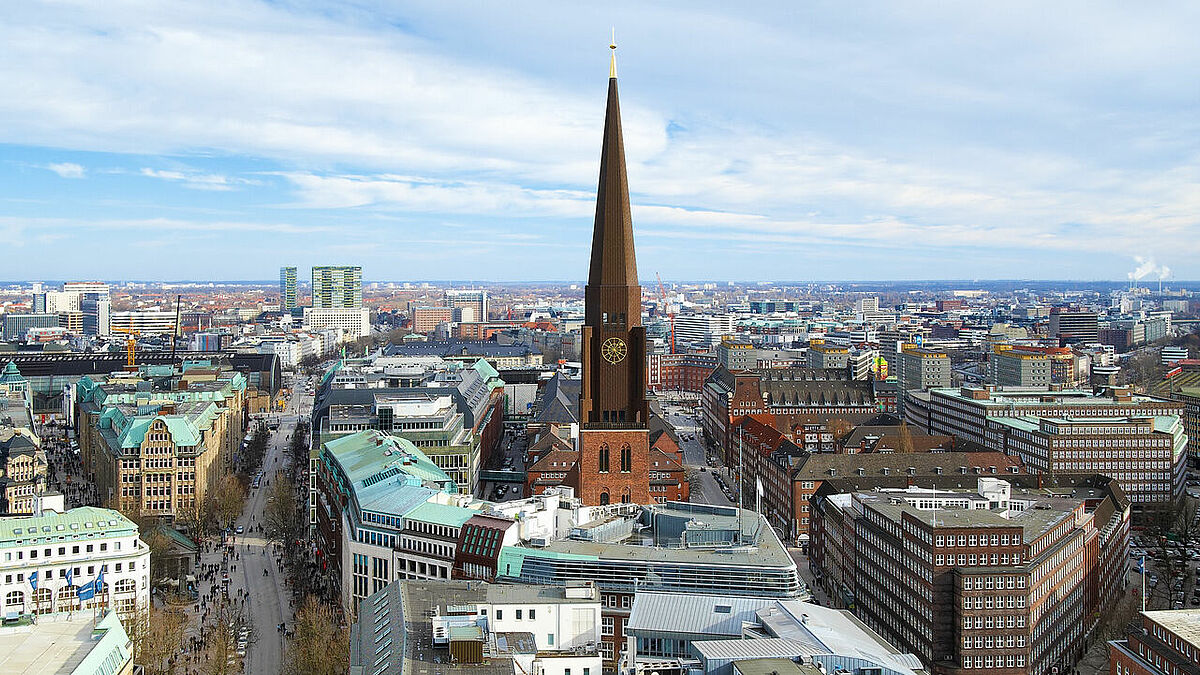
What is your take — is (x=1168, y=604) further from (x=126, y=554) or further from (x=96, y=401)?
(x=96, y=401)

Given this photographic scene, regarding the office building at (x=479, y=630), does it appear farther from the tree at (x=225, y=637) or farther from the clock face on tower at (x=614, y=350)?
the clock face on tower at (x=614, y=350)

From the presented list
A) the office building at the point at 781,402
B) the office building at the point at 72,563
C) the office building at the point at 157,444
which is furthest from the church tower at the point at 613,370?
the office building at the point at 781,402

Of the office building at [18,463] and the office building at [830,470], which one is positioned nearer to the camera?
the office building at [18,463]

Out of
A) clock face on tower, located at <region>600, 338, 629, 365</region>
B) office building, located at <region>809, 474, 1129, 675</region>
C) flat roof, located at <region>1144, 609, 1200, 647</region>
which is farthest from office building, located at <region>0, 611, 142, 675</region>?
flat roof, located at <region>1144, 609, 1200, 647</region>

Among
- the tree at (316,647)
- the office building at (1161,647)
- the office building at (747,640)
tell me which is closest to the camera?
the office building at (747,640)

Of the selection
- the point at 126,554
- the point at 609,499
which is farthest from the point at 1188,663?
the point at 126,554

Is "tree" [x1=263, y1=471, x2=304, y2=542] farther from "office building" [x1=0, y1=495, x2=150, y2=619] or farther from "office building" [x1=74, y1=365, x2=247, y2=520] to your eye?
"office building" [x1=0, y1=495, x2=150, y2=619]

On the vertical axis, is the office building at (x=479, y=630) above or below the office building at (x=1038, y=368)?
below
